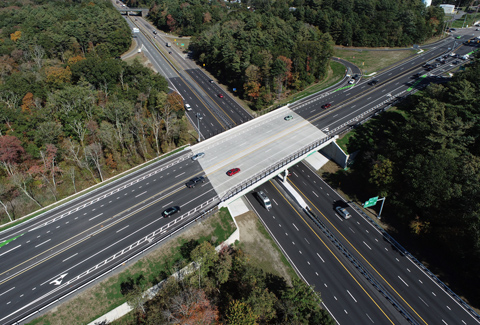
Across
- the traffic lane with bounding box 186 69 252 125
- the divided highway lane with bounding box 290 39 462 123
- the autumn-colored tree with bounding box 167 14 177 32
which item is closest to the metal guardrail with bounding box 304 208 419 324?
the divided highway lane with bounding box 290 39 462 123

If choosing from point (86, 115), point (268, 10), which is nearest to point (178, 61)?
point (268, 10)

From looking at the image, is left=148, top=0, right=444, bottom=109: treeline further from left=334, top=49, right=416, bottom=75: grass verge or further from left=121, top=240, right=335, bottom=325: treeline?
left=121, top=240, right=335, bottom=325: treeline

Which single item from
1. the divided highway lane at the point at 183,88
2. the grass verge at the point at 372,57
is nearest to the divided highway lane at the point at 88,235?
the divided highway lane at the point at 183,88

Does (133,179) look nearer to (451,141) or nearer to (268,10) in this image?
(451,141)

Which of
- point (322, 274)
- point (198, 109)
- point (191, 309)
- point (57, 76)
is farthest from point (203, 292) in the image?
point (57, 76)

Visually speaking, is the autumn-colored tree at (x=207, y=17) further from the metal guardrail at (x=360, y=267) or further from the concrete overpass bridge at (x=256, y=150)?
the metal guardrail at (x=360, y=267)

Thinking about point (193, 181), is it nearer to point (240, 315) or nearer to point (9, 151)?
point (240, 315)
